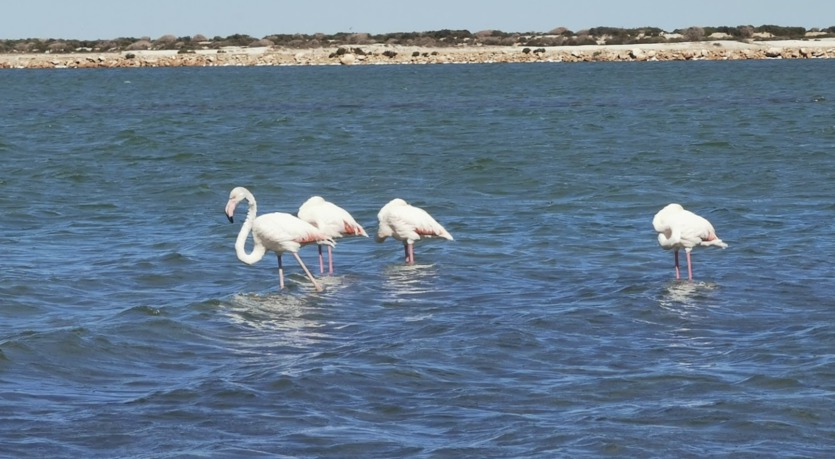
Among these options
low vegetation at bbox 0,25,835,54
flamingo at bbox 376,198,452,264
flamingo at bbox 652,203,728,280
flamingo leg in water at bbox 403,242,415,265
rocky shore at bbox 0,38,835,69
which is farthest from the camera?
low vegetation at bbox 0,25,835,54

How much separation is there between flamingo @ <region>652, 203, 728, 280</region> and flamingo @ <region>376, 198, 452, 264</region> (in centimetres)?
274

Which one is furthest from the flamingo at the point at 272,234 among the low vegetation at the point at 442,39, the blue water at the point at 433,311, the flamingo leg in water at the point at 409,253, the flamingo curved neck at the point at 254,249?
the low vegetation at the point at 442,39

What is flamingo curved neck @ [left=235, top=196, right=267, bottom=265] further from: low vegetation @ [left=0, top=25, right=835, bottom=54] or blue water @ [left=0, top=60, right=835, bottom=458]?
low vegetation @ [left=0, top=25, right=835, bottom=54]

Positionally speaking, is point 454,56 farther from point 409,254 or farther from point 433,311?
point 433,311

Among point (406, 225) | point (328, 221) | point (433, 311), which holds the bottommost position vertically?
point (433, 311)

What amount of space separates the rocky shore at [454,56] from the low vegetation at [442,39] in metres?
9.58

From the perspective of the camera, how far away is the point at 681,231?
13977mm

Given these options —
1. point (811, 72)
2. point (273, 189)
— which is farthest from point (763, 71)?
point (273, 189)

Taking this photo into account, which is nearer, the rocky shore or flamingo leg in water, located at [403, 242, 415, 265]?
flamingo leg in water, located at [403, 242, 415, 265]

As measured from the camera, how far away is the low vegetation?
146000 millimetres

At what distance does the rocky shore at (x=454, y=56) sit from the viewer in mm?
117500

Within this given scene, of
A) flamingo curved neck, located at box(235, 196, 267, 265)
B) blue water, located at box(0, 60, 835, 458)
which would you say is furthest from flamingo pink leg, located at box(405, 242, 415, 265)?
flamingo curved neck, located at box(235, 196, 267, 265)

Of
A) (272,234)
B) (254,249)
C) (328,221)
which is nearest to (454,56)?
(328,221)

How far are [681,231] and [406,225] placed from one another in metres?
3.21
